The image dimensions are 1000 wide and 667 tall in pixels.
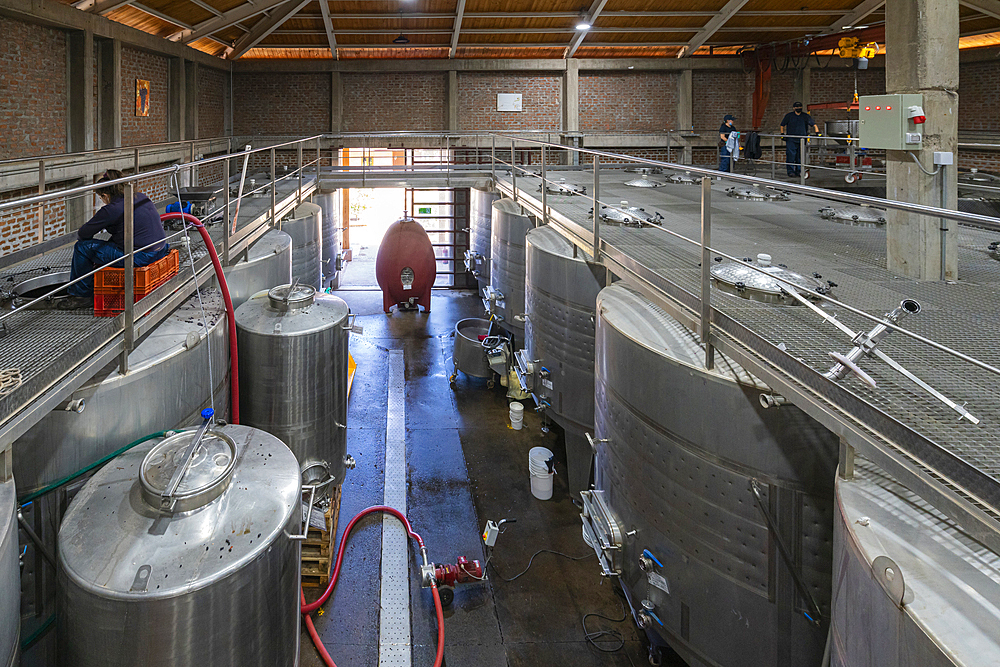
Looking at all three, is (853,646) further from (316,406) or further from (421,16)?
(421,16)

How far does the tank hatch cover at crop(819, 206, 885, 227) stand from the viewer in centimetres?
690

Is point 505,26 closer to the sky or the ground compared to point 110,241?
closer to the sky

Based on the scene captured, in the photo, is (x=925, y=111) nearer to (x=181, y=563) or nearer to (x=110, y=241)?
(x=181, y=563)

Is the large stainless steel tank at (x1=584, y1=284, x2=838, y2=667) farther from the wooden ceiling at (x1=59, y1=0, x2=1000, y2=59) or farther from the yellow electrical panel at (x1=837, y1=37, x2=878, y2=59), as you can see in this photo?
the yellow electrical panel at (x1=837, y1=37, x2=878, y2=59)

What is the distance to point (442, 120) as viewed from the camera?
64.0ft

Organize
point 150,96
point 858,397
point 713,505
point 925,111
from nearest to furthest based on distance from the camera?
point 858,397 < point 713,505 < point 925,111 < point 150,96

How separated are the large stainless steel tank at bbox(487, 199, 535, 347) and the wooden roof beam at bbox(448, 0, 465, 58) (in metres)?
7.18

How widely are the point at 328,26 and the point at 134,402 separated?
15.0 meters

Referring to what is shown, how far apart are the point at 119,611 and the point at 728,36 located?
19.5m

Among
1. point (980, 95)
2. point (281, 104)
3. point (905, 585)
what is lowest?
point (905, 585)

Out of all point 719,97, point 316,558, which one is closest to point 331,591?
point 316,558

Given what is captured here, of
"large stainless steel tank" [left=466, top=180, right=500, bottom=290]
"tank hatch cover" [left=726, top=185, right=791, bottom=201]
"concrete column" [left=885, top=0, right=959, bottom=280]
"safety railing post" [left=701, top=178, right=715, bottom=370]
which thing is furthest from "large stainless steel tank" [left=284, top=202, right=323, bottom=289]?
"concrete column" [left=885, top=0, right=959, bottom=280]

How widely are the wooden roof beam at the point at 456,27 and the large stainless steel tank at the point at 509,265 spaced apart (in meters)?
7.18

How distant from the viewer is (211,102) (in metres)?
17.6
